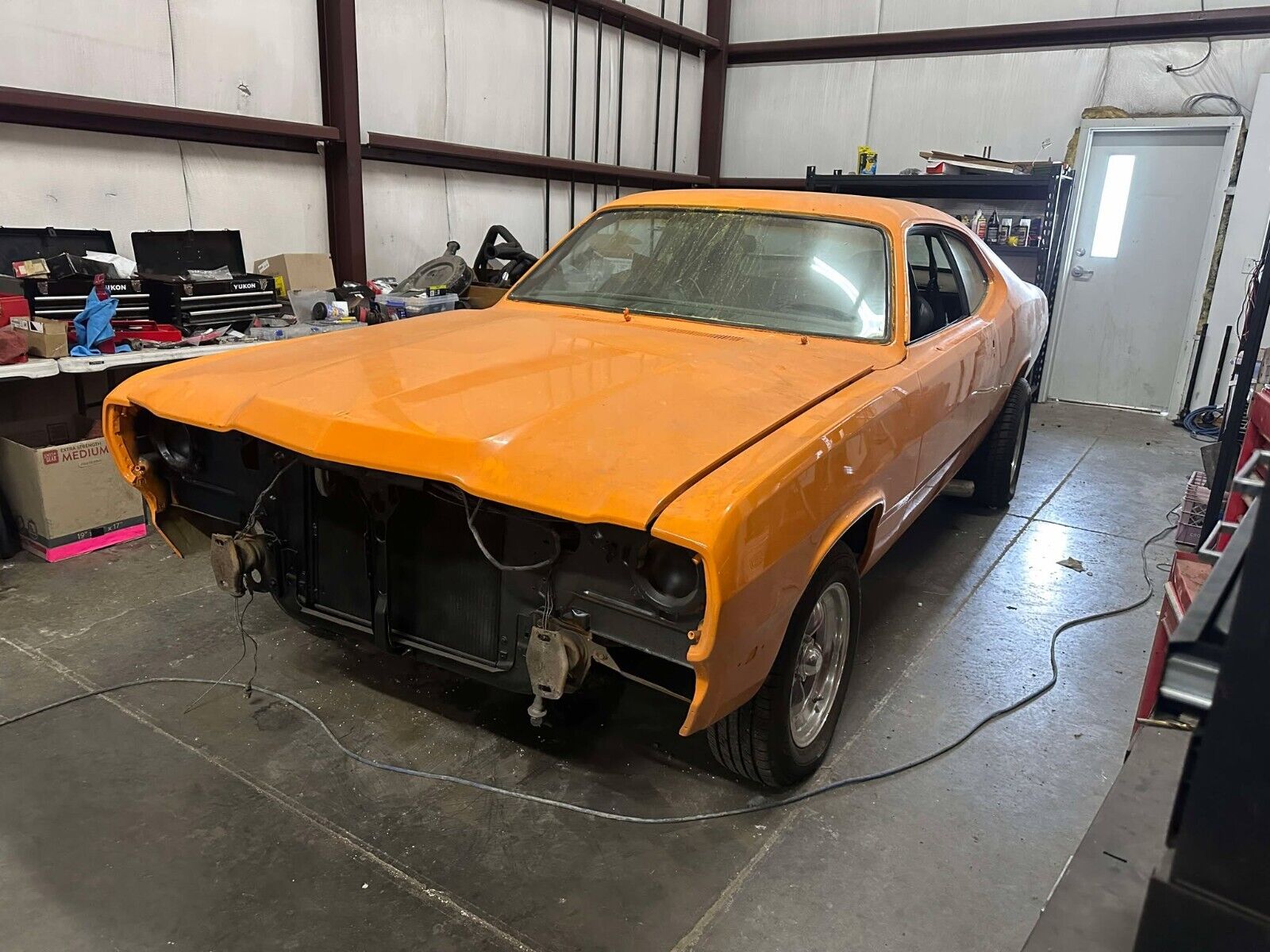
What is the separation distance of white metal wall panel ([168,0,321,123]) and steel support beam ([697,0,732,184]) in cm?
512

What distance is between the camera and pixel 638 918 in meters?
1.84

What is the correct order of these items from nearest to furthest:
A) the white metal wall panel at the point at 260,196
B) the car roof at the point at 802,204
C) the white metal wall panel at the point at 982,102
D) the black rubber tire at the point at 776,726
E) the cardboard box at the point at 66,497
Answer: the black rubber tire at the point at 776,726 → the car roof at the point at 802,204 → the cardboard box at the point at 66,497 → the white metal wall panel at the point at 260,196 → the white metal wall panel at the point at 982,102

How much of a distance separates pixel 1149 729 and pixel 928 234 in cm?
273

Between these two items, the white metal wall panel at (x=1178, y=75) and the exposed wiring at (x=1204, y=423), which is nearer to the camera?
the exposed wiring at (x=1204, y=423)

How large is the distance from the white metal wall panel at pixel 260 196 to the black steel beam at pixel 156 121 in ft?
0.24

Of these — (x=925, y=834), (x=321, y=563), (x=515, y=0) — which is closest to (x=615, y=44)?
(x=515, y=0)

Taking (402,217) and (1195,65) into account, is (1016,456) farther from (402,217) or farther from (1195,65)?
(1195,65)

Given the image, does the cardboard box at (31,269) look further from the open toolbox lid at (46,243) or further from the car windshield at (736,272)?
the car windshield at (736,272)

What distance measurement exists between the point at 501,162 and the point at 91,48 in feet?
9.73

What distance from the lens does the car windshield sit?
112 inches

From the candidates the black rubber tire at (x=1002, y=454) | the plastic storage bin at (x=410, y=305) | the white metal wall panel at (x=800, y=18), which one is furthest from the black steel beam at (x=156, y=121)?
the white metal wall panel at (x=800, y=18)

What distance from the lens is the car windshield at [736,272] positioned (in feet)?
9.31

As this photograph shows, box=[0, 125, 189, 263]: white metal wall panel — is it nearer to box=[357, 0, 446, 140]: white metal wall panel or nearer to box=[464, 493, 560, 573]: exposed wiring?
box=[357, 0, 446, 140]: white metal wall panel

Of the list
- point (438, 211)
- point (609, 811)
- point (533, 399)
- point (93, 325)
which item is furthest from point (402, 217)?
point (609, 811)
